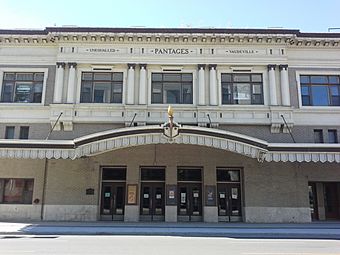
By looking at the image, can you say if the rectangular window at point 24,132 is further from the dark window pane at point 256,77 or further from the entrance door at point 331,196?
the entrance door at point 331,196

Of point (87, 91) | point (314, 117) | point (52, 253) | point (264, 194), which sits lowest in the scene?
point (52, 253)

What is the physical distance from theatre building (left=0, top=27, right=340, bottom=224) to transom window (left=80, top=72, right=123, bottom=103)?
0.07 m

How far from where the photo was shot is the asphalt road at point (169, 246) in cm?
1020

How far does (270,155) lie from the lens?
1862cm

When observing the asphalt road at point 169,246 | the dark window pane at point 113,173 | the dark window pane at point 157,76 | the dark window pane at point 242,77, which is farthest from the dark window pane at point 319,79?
the dark window pane at point 113,173

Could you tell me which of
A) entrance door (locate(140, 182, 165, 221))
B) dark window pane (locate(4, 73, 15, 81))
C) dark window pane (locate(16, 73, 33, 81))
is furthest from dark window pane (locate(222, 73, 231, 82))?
dark window pane (locate(4, 73, 15, 81))

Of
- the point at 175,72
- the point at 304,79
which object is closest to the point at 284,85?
the point at 304,79

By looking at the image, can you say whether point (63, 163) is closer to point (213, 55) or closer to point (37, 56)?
point (37, 56)

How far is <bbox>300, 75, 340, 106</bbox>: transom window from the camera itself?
21.9 metres

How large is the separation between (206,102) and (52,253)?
14.0 m

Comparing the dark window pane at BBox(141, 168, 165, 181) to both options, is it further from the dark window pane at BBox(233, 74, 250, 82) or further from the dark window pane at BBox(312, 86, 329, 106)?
the dark window pane at BBox(312, 86, 329, 106)

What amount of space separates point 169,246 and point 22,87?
16069 mm

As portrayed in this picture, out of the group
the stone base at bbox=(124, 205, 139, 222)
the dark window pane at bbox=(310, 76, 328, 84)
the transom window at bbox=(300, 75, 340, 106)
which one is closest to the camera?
the stone base at bbox=(124, 205, 139, 222)

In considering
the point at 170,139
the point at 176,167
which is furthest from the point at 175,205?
the point at 170,139
